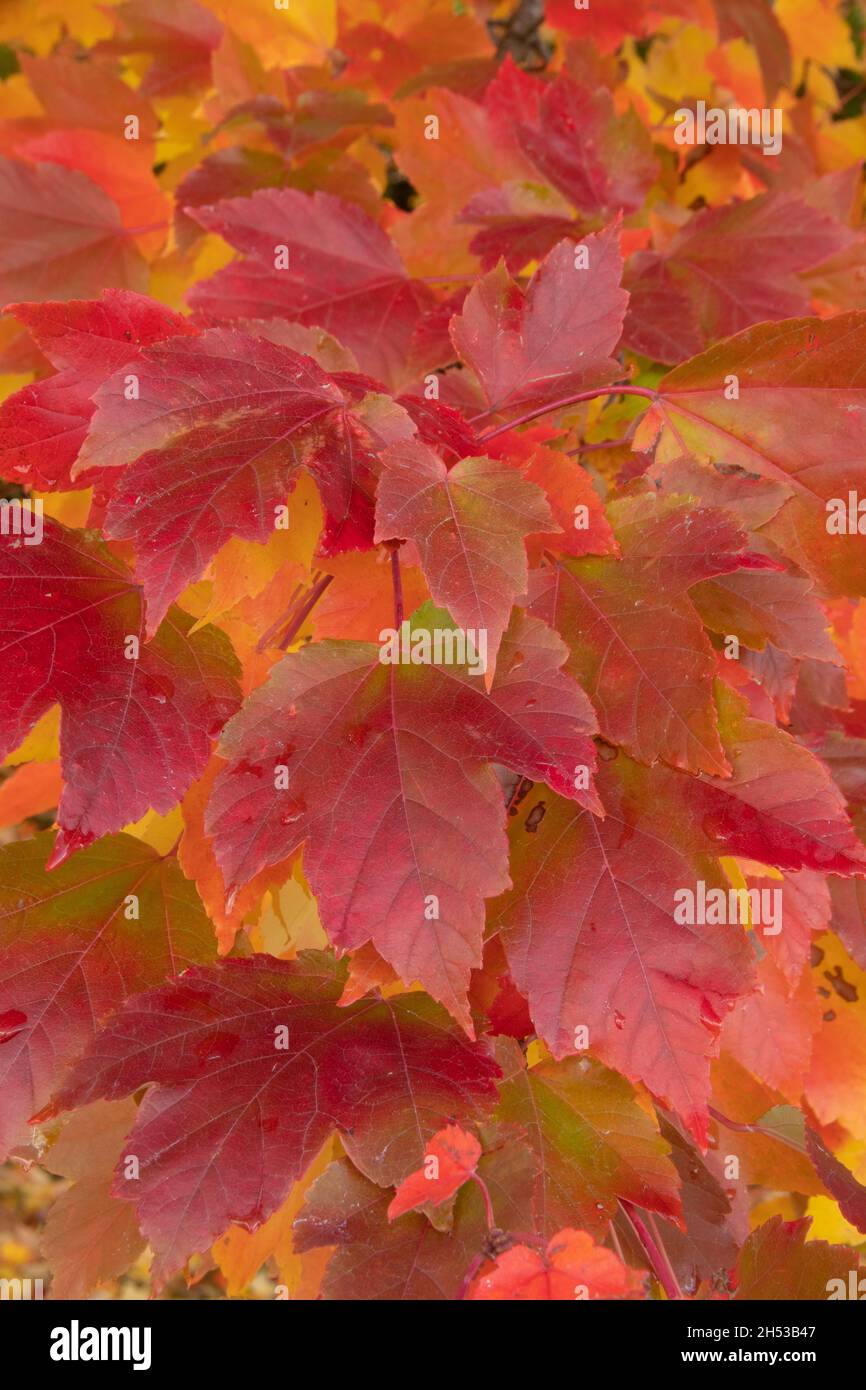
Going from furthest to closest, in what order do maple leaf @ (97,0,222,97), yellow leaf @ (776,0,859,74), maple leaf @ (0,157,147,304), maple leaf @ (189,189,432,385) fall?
yellow leaf @ (776,0,859,74) < maple leaf @ (97,0,222,97) < maple leaf @ (0,157,147,304) < maple leaf @ (189,189,432,385)

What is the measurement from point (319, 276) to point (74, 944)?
1.88ft

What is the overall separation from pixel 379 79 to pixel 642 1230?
119 centimetres

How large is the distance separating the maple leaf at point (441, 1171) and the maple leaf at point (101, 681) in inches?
8.4

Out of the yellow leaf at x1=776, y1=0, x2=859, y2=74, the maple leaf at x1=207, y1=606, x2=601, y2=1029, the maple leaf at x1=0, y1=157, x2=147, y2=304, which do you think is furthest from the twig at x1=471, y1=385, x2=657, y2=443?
the yellow leaf at x1=776, y1=0, x2=859, y2=74

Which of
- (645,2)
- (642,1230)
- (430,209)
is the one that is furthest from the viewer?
(645,2)

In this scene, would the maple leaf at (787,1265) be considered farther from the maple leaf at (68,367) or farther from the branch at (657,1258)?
the maple leaf at (68,367)

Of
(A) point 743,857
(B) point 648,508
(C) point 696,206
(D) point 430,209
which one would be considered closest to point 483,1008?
(A) point 743,857

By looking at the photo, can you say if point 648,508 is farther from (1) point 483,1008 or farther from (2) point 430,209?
(2) point 430,209

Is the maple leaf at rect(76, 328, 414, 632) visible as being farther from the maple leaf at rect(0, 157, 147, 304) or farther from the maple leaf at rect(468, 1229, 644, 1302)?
the maple leaf at rect(0, 157, 147, 304)

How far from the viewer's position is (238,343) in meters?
0.57

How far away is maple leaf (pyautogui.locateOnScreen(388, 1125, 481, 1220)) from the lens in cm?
57

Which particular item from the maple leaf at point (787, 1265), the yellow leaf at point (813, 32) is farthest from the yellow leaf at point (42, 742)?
the yellow leaf at point (813, 32)

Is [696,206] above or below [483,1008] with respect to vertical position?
above

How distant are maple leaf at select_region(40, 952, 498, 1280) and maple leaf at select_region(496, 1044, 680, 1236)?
75mm
